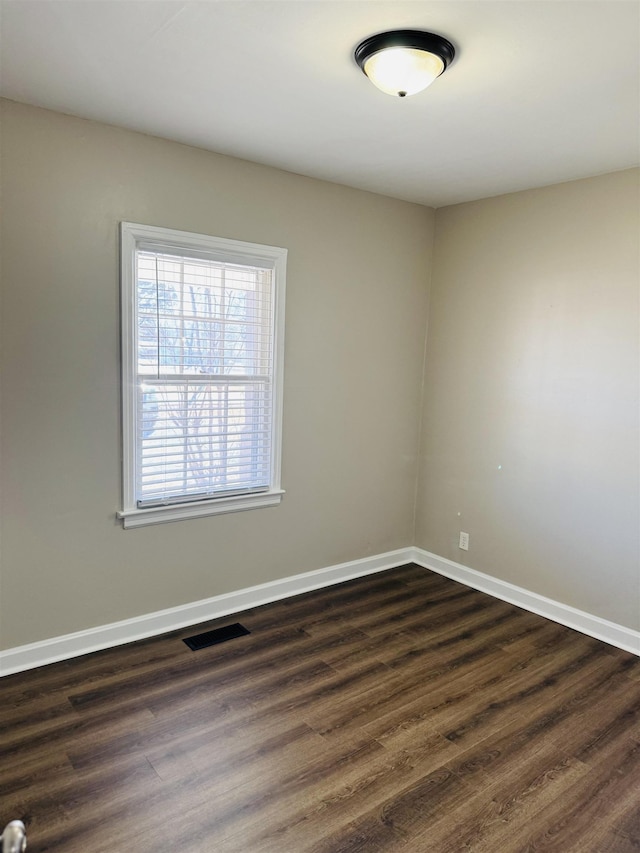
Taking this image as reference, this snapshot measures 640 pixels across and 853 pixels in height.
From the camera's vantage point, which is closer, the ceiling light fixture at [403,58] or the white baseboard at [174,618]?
the ceiling light fixture at [403,58]

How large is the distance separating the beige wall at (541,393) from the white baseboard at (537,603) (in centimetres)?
6

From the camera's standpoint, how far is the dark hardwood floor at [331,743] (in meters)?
1.84

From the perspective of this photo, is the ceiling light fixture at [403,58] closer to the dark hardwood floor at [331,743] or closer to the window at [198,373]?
the window at [198,373]

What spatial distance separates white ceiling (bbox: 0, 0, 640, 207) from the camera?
169 cm

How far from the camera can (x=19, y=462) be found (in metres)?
2.55

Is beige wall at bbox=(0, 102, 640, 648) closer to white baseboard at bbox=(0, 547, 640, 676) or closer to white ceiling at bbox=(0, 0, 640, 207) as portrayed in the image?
white baseboard at bbox=(0, 547, 640, 676)

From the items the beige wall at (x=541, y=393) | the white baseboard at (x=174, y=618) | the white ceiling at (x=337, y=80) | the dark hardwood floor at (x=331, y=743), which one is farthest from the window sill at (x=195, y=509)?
the white ceiling at (x=337, y=80)

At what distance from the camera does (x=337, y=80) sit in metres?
2.10

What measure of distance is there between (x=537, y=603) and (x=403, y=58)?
3056 millimetres

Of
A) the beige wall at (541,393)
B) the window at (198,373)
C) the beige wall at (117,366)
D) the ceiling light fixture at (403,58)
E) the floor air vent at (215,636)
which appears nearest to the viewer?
the ceiling light fixture at (403,58)

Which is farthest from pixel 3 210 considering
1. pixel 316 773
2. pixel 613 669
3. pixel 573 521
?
pixel 613 669

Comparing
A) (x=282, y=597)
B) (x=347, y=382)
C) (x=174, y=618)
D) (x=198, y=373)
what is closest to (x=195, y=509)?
(x=174, y=618)

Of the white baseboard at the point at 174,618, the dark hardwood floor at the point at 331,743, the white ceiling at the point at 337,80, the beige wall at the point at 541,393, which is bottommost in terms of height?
the dark hardwood floor at the point at 331,743

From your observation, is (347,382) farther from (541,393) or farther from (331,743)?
(331,743)
